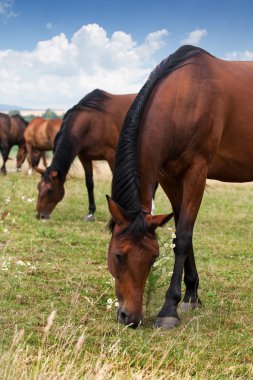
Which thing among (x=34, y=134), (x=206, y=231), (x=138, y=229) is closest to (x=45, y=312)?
(x=138, y=229)

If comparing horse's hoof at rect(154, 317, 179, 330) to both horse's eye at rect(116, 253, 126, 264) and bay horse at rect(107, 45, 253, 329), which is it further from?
horse's eye at rect(116, 253, 126, 264)

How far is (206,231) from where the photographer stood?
9.58 m

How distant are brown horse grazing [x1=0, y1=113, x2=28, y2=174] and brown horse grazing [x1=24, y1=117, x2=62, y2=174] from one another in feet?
3.41

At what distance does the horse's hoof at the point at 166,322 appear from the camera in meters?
4.45

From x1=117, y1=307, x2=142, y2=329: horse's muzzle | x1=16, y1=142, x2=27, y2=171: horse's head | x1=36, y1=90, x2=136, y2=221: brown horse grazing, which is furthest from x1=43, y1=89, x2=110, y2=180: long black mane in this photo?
x1=16, y1=142, x2=27, y2=171: horse's head

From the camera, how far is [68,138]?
1009cm

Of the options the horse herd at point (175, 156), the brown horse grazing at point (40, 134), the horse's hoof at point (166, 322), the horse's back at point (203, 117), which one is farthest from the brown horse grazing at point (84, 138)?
the brown horse grazing at point (40, 134)

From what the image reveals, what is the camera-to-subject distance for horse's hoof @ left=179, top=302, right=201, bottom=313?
5.07 m

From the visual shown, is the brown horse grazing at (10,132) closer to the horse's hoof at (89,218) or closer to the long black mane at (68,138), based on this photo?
the long black mane at (68,138)

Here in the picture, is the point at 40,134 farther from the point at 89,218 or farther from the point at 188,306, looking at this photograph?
the point at 188,306

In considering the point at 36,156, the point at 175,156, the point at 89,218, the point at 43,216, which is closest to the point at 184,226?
the point at 175,156

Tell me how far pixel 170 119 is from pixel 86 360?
7.07 ft

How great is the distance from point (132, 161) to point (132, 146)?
147 mm

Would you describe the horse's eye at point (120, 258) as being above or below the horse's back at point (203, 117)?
below
